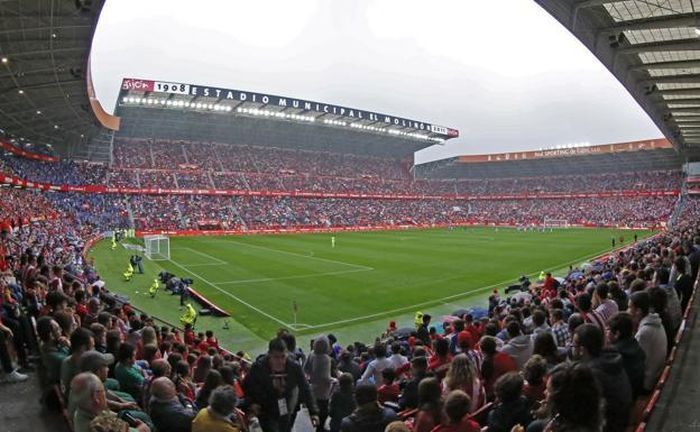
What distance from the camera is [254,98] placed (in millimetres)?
55438

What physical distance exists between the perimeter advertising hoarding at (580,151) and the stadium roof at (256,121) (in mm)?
14156

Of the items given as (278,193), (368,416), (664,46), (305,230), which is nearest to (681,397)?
(368,416)

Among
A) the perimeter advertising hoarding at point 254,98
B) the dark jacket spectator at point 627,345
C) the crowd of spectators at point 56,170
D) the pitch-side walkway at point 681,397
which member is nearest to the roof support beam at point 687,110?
the pitch-side walkway at point 681,397

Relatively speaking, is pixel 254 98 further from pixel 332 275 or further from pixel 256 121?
pixel 332 275

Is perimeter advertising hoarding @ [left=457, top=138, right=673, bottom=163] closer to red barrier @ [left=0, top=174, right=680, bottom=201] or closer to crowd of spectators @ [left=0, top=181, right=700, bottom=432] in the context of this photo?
red barrier @ [left=0, top=174, right=680, bottom=201]

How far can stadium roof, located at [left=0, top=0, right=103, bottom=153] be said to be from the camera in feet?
59.8

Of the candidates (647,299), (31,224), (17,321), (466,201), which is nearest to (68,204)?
(31,224)

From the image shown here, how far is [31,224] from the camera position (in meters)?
31.0

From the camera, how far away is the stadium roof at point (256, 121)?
54250 mm

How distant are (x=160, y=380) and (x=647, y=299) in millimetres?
5519

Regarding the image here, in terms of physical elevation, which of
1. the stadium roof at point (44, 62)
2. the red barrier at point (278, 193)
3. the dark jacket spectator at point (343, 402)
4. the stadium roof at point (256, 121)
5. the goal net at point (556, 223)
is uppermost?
the stadium roof at point (256, 121)

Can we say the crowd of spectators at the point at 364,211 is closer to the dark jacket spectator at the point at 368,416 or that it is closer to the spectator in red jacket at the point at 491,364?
the spectator in red jacket at the point at 491,364

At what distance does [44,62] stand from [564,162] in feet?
259

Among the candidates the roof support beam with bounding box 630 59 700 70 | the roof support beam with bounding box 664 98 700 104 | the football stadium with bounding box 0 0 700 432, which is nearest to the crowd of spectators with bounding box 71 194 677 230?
the football stadium with bounding box 0 0 700 432
